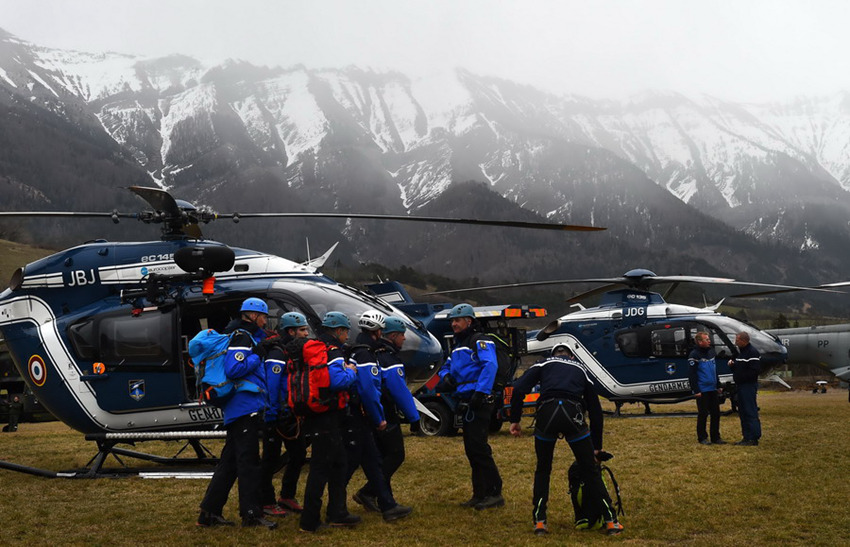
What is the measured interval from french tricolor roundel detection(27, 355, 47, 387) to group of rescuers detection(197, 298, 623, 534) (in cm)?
430

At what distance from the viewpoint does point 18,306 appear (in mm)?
11625

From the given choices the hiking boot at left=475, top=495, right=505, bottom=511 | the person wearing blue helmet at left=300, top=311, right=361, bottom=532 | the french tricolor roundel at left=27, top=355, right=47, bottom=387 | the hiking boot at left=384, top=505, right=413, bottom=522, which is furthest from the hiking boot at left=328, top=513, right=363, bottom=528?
the french tricolor roundel at left=27, top=355, right=47, bottom=387

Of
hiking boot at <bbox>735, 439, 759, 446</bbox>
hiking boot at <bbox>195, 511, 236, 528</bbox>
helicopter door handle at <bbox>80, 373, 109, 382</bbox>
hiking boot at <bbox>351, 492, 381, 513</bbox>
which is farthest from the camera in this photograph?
hiking boot at <bbox>735, 439, 759, 446</bbox>

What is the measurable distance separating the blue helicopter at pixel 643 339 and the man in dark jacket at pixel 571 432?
11514mm

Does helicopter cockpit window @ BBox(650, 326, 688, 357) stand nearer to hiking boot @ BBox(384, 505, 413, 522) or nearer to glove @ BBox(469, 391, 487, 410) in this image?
glove @ BBox(469, 391, 487, 410)

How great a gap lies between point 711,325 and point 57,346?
14172mm

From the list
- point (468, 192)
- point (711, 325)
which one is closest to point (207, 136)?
point (468, 192)

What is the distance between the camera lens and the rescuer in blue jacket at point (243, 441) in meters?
7.65

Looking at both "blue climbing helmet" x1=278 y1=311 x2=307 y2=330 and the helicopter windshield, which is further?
the helicopter windshield

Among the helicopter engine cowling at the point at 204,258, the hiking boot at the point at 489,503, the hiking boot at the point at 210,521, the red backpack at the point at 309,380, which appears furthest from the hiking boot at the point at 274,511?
the helicopter engine cowling at the point at 204,258

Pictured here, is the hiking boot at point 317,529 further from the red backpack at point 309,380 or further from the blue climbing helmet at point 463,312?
the blue climbing helmet at point 463,312

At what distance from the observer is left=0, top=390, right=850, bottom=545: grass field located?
24.1 feet

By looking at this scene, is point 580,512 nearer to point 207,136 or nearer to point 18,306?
point 18,306

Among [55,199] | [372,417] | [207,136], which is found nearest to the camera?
[372,417]
